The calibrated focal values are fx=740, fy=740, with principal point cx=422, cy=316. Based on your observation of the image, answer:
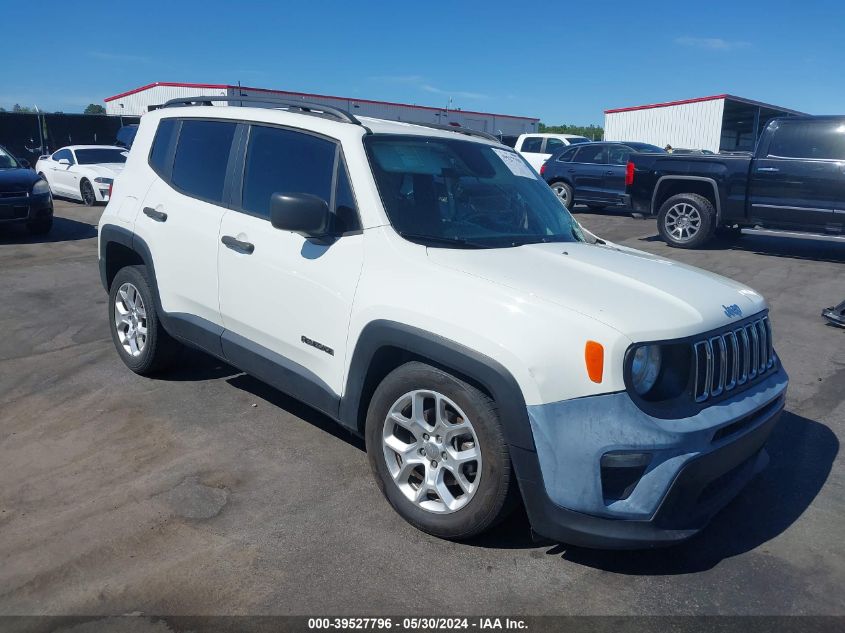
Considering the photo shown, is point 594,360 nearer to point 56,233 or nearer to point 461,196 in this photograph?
point 461,196

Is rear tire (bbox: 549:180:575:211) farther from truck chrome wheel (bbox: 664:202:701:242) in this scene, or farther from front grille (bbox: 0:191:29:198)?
front grille (bbox: 0:191:29:198)

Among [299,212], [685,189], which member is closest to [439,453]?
[299,212]

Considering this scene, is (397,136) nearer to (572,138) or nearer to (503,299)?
(503,299)

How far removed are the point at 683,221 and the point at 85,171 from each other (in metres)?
12.5

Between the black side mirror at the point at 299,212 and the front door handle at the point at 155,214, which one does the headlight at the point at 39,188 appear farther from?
the black side mirror at the point at 299,212

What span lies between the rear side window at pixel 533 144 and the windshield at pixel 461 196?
1655cm

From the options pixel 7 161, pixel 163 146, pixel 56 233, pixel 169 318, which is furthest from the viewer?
pixel 56 233

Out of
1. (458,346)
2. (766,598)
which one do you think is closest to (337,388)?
(458,346)

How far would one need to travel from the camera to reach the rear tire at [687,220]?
11.6 metres

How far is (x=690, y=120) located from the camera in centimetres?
3409

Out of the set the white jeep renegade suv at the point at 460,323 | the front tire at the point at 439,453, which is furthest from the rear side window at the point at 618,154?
→ the front tire at the point at 439,453

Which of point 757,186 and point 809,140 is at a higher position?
point 809,140

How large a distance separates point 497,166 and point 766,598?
8.94 feet

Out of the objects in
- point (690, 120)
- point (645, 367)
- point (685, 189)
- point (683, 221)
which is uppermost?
point (690, 120)
